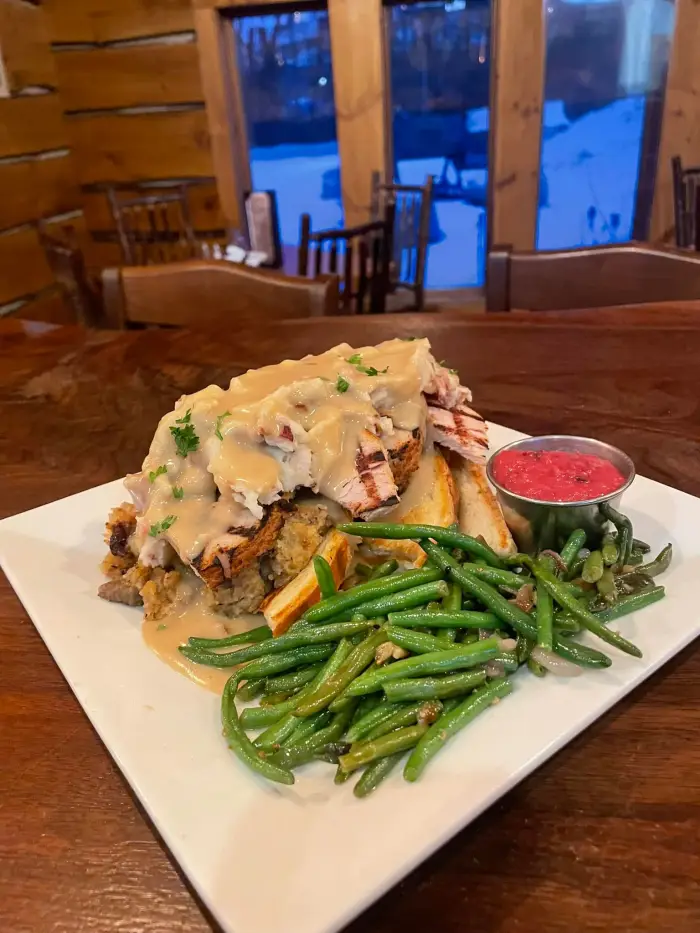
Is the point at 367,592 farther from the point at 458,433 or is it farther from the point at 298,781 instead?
the point at 458,433

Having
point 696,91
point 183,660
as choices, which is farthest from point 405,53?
point 183,660

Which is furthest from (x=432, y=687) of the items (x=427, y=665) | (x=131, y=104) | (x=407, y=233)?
(x=131, y=104)

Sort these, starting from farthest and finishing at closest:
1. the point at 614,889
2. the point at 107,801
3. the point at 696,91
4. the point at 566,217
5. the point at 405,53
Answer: the point at 566,217 → the point at 405,53 → the point at 696,91 → the point at 107,801 → the point at 614,889

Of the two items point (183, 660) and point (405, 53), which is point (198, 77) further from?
point (183, 660)

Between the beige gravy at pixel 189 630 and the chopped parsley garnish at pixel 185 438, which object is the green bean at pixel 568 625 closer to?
the beige gravy at pixel 189 630

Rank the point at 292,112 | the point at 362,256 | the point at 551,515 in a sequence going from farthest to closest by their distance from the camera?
the point at 292,112
the point at 362,256
the point at 551,515

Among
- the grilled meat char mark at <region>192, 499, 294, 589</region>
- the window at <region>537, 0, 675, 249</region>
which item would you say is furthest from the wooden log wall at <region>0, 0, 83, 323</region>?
the grilled meat char mark at <region>192, 499, 294, 589</region>

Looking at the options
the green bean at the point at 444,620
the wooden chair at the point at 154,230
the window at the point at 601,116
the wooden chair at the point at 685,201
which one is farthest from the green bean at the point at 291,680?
the window at the point at 601,116

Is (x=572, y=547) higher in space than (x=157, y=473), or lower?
lower
